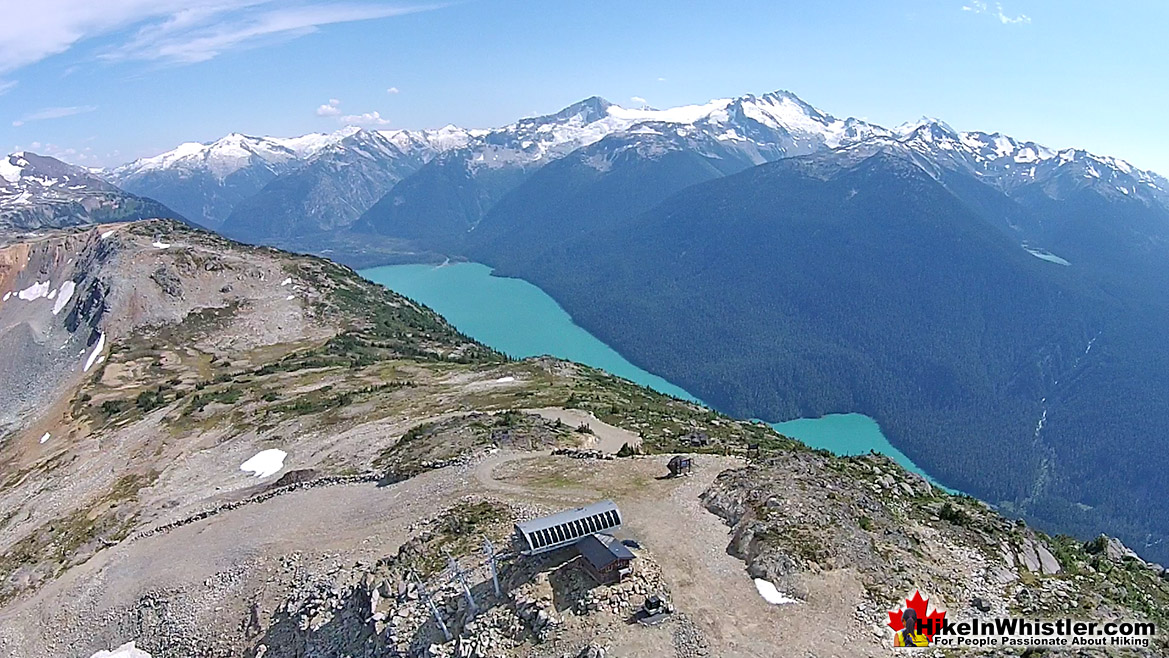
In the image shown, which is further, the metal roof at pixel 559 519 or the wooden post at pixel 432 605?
the metal roof at pixel 559 519

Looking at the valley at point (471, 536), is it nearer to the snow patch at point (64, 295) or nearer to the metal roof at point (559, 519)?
the metal roof at point (559, 519)

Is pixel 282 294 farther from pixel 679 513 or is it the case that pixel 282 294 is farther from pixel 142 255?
pixel 679 513

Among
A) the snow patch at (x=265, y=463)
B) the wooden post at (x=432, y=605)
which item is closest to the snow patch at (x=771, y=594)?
the wooden post at (x=432, y=605)

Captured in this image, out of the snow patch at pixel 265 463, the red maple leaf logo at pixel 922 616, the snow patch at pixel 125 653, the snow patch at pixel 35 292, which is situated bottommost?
the snow patch at pixel 265 463

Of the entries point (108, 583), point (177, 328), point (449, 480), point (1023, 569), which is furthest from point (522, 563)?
point (177, 328)

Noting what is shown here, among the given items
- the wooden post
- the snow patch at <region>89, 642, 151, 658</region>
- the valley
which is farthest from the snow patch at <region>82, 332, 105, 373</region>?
the wooden post

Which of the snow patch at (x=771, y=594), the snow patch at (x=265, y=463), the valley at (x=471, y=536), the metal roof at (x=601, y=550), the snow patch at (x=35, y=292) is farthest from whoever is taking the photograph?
the snow patch at (x=35, y=292)

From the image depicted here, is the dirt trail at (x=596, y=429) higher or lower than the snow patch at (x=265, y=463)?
higher

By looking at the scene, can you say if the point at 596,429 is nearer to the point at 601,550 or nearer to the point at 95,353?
the point at 601,550
